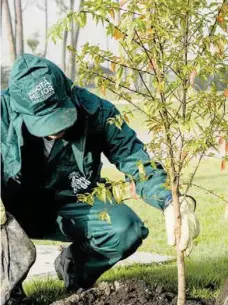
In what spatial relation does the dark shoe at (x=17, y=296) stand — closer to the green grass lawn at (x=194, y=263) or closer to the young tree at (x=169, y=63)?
the green grass lawn at (x=194, y=263)

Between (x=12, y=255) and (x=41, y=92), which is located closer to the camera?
(x=41, y=92)

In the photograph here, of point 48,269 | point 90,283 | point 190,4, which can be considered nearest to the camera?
point 190,4

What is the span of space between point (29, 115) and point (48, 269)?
5.00 ft

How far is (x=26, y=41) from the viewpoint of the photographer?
9672 mm

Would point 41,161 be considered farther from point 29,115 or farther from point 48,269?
point 48,269

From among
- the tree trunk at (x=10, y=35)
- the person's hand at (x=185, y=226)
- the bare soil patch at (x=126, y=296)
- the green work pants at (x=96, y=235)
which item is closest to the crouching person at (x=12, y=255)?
the bare soil patch at (x=126, y=296)

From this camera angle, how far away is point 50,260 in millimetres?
4773

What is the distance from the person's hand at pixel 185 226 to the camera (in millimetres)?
3033

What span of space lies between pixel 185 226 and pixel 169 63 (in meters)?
0.68

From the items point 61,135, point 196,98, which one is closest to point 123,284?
→ point 61,135

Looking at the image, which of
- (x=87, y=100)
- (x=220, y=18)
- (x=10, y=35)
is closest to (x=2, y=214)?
(x=87, y=100)

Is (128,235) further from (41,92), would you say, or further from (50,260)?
(50,260)

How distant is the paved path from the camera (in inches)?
177

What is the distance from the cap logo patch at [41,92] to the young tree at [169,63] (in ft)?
0.87
